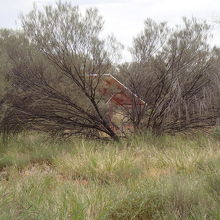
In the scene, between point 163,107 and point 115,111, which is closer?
point 163,107

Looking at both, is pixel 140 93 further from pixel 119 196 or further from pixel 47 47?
pixel 119 196

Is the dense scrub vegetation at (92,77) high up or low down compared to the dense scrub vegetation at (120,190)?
up

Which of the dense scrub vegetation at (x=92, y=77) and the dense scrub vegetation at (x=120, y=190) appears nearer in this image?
the dense scrub vegetation at (x=120, y=190)

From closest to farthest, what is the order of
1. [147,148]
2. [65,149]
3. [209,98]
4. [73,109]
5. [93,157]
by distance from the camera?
[93,157], [147,148], [65,149], [209,98], [73,109]

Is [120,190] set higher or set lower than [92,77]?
lower

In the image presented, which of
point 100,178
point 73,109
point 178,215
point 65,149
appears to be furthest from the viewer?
point 73,109

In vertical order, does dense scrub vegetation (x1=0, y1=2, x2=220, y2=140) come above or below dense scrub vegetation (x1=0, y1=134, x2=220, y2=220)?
above

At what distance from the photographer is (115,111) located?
1423cm

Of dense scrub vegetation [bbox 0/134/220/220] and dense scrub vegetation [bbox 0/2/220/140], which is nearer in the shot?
dense scrub vegetation [bbox 0/134/220/220]

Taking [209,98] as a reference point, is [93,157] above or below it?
below

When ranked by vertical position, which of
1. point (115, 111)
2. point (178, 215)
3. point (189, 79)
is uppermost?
point (189, 79)

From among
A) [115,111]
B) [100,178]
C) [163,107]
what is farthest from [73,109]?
[100,178]

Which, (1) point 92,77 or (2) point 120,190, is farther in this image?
(1) point 92,77

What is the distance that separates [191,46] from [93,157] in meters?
Answer: 6.68
